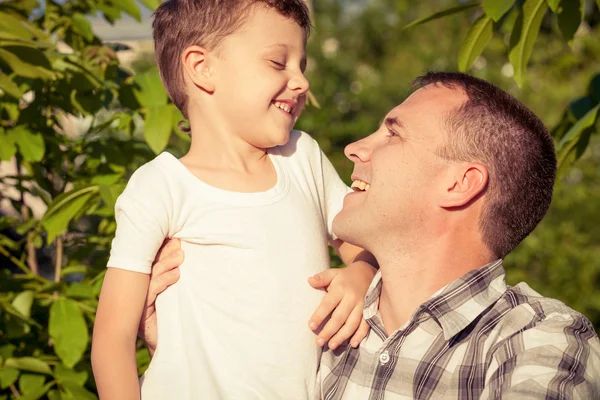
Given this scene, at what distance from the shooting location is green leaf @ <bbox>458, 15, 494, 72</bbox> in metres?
2.44

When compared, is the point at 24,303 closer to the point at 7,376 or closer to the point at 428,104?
the point at 7,376

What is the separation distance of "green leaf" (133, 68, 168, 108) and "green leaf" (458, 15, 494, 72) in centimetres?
92

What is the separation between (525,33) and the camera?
234 centimetres

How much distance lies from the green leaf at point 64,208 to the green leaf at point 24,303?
202 millimetres

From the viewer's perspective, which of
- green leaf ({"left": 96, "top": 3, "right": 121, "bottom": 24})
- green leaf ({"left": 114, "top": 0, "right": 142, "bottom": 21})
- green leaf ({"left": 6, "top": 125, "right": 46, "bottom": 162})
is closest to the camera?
green leaf ({"left": 6, "top": 125, "right": 46, "bottom": 162})

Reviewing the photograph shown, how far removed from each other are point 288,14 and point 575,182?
7415 millimetres

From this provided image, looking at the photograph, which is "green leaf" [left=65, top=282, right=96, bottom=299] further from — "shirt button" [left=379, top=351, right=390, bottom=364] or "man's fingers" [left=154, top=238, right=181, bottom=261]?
"shirt button" [left=379, top=351, right=390, bottom=364]

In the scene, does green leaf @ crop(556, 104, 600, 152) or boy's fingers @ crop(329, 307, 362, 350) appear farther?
green leaf @ crop(556, 104, 600, 152)

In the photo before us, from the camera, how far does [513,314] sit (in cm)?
199

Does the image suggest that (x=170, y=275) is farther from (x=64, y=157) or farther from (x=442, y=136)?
(x=64, y=157)

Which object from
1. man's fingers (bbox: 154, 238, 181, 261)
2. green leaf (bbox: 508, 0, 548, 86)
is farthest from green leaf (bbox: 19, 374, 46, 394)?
green leaf (bbox: 508, 0, 548, 86)

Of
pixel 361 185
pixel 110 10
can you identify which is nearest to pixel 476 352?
pixel 361 185

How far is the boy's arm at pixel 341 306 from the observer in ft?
6.97

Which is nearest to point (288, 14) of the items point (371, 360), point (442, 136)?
point (442, 136)
